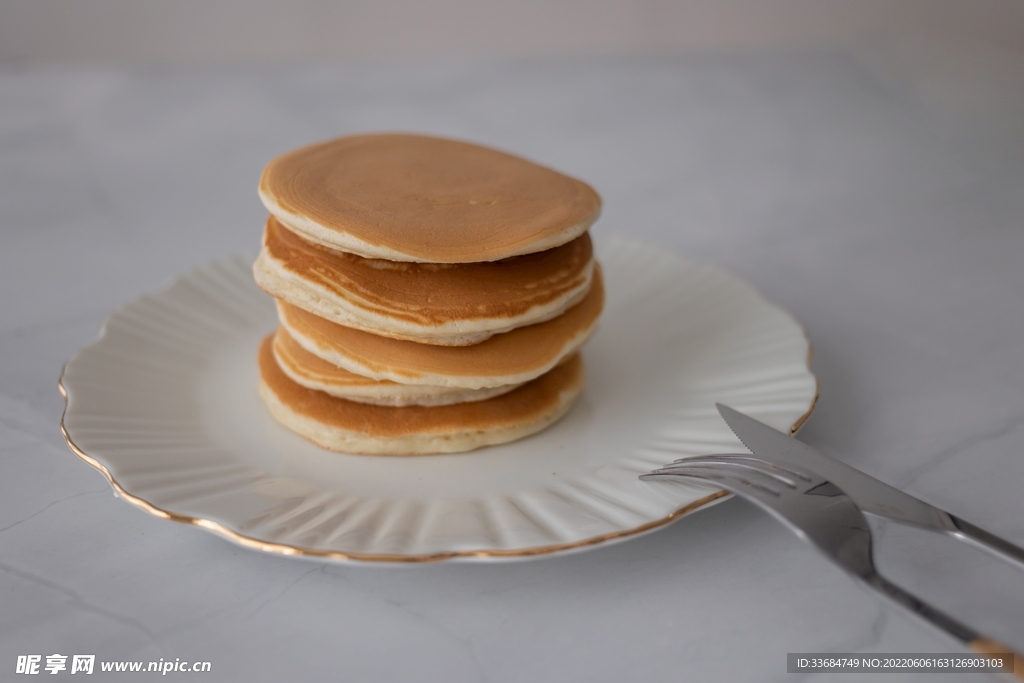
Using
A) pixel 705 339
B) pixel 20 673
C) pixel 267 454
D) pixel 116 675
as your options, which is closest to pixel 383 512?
pixel 267 454

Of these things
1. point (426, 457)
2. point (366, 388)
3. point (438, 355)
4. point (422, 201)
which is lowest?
point (426, 457)

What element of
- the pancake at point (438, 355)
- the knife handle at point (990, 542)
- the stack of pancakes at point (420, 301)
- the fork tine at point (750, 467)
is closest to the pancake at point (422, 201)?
the stack of pancakes at point (420, 301)

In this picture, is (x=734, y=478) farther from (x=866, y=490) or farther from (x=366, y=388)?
(x=366, y=388)

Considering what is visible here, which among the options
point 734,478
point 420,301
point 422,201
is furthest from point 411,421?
point 734,478

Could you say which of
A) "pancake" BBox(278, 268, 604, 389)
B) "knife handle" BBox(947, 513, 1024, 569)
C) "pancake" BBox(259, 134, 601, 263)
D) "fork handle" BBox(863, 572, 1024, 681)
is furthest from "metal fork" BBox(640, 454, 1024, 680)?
"pancake" BBox(259, 134, 601, 263)

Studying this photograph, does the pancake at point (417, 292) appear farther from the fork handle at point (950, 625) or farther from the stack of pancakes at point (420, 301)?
the fork handle at point (950, 625)

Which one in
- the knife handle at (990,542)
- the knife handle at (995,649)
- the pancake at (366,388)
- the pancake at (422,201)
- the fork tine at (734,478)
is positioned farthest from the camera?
the pancake at (366,388)

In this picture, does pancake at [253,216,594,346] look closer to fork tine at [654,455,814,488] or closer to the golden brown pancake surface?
the golden brown pancake surface
